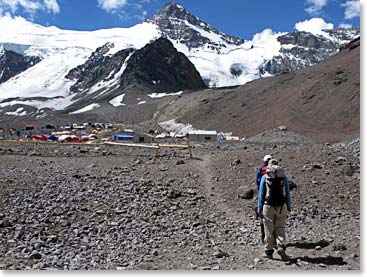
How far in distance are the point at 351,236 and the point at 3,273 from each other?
251 inches

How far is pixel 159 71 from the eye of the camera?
173250 millimetres

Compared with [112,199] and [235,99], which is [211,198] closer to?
[112,199]

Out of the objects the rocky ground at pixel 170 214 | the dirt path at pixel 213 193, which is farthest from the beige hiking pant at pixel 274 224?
the dirt path at pixel 213 193

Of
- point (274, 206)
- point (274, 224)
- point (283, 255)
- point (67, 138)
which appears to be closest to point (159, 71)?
point (67, 138)

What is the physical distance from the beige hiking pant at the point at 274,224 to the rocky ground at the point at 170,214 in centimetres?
41

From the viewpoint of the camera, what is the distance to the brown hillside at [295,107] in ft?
155

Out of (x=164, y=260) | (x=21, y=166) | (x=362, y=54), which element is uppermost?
(x=362, y=54)

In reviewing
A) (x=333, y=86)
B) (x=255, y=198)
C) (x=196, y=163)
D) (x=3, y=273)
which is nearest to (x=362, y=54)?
(x=3, y=273)

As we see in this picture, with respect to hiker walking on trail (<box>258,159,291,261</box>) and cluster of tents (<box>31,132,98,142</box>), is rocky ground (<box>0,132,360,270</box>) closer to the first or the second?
hiker walking on trail (<box>258,159,291,261</box>)

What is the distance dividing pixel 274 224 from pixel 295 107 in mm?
48597

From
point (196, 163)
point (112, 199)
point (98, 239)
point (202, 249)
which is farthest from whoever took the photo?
point (196, 163)

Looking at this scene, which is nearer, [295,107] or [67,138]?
[67,138]

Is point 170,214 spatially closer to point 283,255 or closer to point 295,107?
point 283,255

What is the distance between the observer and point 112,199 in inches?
490
